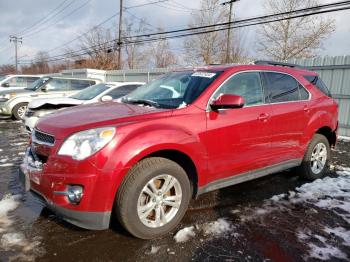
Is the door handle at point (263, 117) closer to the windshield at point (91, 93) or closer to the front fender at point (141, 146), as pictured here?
the front fender at point (141, 146)

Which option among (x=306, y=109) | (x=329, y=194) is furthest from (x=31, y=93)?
(x=329, y=194)

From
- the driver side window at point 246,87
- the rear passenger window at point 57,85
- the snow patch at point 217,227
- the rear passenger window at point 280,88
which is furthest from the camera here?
the rear passenger window at point 57,85

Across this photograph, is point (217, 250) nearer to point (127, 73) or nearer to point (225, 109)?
point (225, 109)

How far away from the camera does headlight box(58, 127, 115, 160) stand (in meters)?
2.90

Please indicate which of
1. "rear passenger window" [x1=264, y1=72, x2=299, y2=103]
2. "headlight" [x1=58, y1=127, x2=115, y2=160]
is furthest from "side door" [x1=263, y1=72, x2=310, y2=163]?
"headlight" [x1=58, y1=127, x2=115, y2=160]

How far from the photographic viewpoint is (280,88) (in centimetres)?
462

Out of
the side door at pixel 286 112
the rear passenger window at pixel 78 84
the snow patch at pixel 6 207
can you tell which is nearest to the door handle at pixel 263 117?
the side door at pixel 286 112

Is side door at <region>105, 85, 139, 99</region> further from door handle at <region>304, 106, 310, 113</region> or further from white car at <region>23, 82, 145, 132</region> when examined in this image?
door handle at <region>304, 106, 310, 113</region>

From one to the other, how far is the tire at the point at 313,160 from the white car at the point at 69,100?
14.1ft

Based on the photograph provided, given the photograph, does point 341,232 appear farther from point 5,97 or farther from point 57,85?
point 5,97

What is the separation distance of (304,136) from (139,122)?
292 centimetres

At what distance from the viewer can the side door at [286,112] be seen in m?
4.40

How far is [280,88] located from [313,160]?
1.56m

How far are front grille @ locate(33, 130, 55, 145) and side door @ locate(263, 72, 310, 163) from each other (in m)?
2.73
